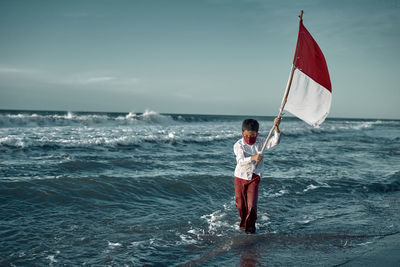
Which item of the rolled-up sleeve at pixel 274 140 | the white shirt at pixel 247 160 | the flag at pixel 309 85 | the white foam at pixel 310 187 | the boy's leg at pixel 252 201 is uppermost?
the flag at pixel 309 85

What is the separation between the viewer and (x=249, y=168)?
4461mm

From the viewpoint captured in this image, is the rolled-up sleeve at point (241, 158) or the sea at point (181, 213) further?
the rolled-up sleeve at point (241, 158)

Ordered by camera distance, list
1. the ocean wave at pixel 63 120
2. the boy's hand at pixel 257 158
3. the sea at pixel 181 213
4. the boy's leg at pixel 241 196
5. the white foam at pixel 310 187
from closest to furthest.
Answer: the sea at pixel 181 213 → the boy's hand at pixel 257 158 → the boy's leg at pixel 241 196 → the white foam at pixel 310 187 → the ocean wave at pixel 63 120

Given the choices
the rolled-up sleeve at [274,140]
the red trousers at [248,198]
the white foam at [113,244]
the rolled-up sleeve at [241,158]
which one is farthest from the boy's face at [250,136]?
the white foam at [113,244]

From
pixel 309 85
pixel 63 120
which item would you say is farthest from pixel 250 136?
pixel 63 120

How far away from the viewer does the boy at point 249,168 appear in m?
4.46

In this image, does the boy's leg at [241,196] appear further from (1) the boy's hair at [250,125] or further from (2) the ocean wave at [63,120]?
(2) the ocean wave at [63,120]

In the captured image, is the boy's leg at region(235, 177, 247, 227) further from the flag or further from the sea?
the flag

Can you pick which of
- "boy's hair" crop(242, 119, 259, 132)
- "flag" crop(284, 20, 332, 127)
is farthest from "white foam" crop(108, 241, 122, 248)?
"flag" crop(284, 20, 332, 127)

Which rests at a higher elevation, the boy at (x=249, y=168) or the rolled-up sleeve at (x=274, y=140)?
the rolled-up sleeve at (x=274, y=140)

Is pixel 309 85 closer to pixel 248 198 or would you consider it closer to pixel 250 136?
pixel 250 136

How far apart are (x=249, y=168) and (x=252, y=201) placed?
52 centimetres

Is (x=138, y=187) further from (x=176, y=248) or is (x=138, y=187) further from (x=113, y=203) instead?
(x=176, y=248)

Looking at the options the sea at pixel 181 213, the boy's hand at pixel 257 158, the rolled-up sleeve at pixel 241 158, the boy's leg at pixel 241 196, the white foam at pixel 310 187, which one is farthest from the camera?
the white foam at pixel 310 187
